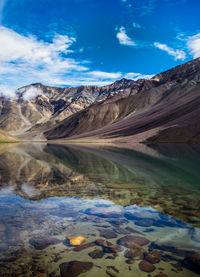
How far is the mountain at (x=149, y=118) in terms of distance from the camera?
91.6m

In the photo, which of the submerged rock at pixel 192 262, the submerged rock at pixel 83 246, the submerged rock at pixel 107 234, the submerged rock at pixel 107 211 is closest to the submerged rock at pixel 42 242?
the submerged rock at pixel 83 246

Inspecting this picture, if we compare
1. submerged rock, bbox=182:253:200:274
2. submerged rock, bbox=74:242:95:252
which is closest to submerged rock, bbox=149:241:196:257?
submerged rock, bbox=182:253:200:274

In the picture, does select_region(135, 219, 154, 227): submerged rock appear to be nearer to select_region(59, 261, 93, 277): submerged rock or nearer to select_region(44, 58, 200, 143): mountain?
select_region(59, 261, 93, 277): submerged rock

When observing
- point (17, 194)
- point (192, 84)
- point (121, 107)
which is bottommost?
point (17, 194)

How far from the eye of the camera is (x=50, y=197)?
11.1m

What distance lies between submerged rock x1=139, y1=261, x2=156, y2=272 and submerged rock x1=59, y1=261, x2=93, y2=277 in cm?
110

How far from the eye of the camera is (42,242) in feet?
20.2

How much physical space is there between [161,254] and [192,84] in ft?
508

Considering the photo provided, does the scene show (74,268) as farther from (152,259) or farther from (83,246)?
(152,259)

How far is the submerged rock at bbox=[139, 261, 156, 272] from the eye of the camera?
16.1ft

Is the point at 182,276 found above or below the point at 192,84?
below

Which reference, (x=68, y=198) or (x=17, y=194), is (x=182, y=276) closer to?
(x=68, y=198)

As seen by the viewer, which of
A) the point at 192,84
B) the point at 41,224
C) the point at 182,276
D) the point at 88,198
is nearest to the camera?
the point at 182,276

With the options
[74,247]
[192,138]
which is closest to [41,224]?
[74,247]
